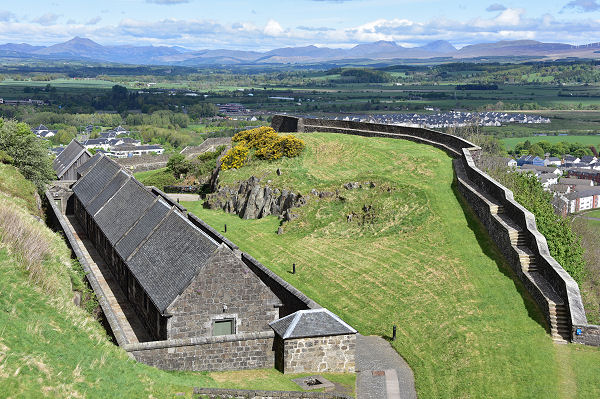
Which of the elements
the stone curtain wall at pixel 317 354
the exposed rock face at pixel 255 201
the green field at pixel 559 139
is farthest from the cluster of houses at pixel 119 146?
the stone curtain wall at pixel 317 354

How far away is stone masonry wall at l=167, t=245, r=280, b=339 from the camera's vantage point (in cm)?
2216

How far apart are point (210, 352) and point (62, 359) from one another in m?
5.96

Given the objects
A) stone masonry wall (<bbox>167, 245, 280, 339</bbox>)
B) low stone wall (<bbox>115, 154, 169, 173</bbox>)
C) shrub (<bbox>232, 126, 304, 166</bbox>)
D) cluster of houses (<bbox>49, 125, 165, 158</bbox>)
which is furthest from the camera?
cluster of houses (<bbox>49, 125, 165, 158</bbox>)

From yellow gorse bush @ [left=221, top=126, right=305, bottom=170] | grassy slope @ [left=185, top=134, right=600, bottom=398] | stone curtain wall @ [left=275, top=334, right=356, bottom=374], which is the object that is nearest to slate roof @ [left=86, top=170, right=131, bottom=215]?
grassy slope @ [left=185, top=134, right=600, bottom=398]

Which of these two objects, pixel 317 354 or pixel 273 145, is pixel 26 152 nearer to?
pixel 273 145

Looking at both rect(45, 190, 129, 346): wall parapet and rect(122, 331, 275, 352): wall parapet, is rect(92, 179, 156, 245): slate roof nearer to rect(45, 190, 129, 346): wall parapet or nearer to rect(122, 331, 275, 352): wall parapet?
rect(45, 190, 129, 346): wall parapet

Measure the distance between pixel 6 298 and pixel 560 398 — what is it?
1628 cm

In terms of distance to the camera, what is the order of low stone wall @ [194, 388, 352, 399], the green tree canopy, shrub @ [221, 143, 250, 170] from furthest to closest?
shrub @ [221, 143, 250, 170]
the green tree canopy
low stone wall @ [194, 388, 352, 399]

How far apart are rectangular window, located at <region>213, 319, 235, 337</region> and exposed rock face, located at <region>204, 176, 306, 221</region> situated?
19.8 meters

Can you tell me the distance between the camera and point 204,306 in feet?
73.4

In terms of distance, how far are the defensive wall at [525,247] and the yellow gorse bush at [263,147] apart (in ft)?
37.7

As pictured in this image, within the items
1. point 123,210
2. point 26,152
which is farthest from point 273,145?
point 123,210

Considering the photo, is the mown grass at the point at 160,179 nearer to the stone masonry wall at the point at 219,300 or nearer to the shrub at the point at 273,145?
the shrub at the point at 273,145

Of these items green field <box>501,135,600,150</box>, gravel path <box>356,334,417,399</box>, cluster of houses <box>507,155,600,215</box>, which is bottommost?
cluster of houses <box>507,155,600,215</box>
